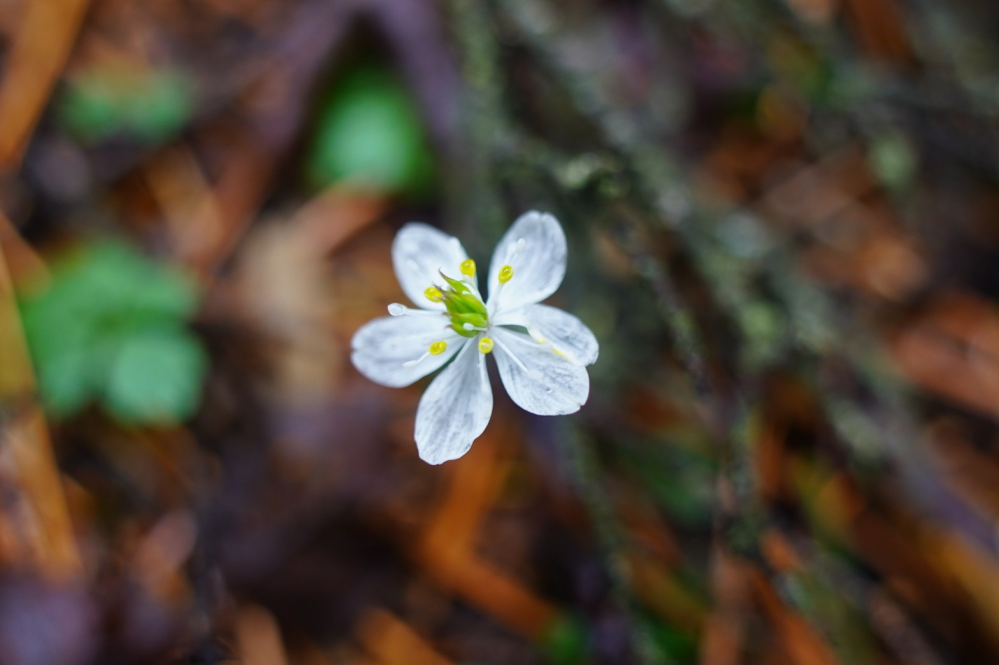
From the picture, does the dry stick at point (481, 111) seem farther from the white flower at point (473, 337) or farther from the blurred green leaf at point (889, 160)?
the blurred green leaf at point (889, 160)

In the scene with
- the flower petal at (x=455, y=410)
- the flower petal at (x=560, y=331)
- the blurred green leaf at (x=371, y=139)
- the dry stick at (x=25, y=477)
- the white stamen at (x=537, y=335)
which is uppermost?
the blurred green leaf at (x=371, y=139)

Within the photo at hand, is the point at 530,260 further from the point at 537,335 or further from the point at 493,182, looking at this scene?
the point at 493,182

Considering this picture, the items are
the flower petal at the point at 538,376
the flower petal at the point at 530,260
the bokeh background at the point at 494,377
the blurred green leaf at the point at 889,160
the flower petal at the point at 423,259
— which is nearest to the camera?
the flower petal at the point at 538,376

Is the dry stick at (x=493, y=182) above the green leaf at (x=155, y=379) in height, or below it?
above

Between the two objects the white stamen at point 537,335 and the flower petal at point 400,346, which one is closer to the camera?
the white stamen at point 537,335

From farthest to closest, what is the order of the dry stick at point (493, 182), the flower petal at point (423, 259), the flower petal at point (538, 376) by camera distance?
the dry stick at point (493, 182) → the flower petal at point (423, 259) → the flower petal at point (538, 376)

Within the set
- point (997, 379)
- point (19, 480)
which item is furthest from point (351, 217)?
point (997, 379)

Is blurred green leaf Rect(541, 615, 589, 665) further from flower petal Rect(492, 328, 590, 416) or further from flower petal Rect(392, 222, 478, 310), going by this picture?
flower petal Rect(392, 222, 478, 310)

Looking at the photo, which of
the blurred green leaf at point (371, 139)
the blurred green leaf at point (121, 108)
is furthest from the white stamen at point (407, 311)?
the blurred green leaf at point (121, 108)
